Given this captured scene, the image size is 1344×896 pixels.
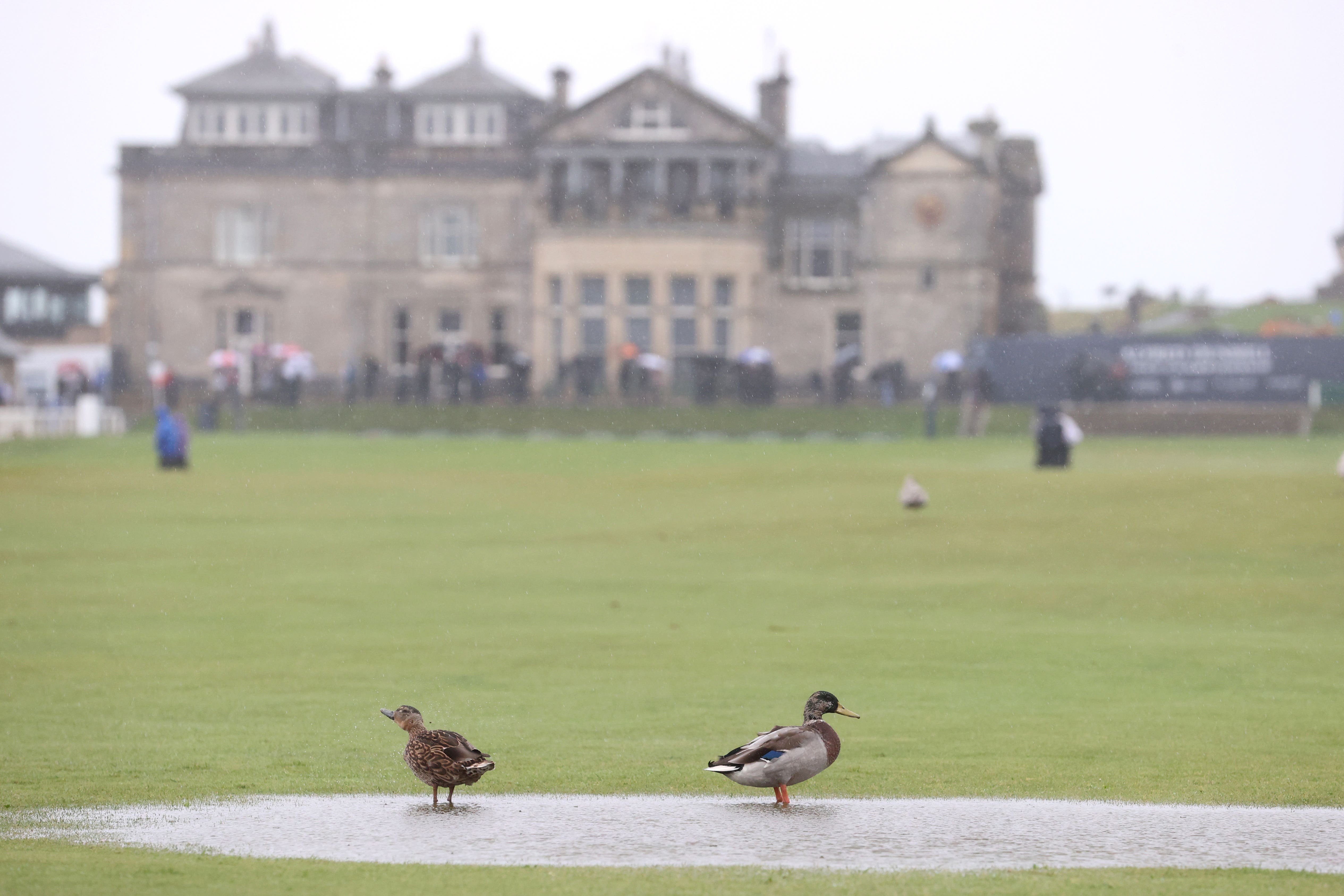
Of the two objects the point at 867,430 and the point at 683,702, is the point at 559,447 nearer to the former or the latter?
the point at 867,430

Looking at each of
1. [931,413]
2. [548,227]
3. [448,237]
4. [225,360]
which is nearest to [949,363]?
[931,413]

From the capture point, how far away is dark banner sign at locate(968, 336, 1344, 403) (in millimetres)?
64750

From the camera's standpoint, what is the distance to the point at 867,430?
62.1 m

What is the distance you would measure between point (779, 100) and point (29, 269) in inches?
1746

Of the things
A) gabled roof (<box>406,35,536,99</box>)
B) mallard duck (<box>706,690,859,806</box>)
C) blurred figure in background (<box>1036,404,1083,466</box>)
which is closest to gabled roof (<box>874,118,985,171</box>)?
gabled roof (<box>406,35,536,99</box>)

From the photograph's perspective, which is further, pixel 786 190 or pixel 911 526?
pixel 786 190

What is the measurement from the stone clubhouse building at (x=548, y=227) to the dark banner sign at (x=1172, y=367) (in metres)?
13.5

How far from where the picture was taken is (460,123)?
84812 mm

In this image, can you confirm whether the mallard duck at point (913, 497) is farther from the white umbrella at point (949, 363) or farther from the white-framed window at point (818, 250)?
the white-framed window at point (818, 250)

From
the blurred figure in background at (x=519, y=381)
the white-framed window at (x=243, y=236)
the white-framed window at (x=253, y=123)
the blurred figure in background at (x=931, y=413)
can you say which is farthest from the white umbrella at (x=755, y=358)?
the white-framed window at (x=253, y=123)

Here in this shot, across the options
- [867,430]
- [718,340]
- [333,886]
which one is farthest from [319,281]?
[333,886]

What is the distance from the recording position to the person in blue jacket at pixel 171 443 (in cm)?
4453

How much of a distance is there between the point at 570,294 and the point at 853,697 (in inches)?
2507

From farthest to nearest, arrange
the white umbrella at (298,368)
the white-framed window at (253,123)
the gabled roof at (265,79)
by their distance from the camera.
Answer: the white-framed window at (253,123) → the gabled roof at (265,79) → the white umbrella at (298,368)
